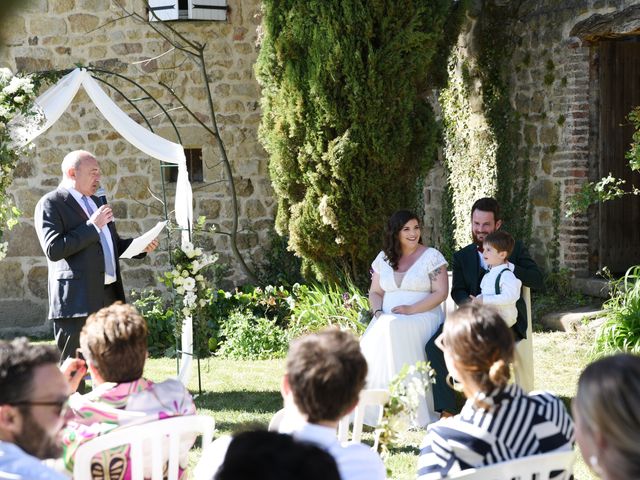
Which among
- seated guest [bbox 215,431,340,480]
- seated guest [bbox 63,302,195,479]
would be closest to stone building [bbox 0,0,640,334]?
seated guest [bbox 63,302,195,479]

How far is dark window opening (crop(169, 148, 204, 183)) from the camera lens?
10.6 m

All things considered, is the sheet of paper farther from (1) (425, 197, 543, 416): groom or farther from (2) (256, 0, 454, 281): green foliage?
(2) (256, 0, 454, 281): green foliage

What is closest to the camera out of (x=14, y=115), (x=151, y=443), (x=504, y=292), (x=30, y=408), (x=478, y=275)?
(x=30, y=408)

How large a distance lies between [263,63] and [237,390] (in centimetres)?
311

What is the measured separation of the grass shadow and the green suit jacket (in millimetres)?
1541

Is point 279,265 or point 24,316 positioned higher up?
point 279,265

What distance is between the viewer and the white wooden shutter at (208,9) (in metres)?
10.2

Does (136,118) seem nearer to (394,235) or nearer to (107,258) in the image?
(107,258)

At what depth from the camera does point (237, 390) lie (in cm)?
733

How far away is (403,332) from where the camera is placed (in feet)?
19.8

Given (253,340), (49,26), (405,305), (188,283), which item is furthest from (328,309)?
(49,26)

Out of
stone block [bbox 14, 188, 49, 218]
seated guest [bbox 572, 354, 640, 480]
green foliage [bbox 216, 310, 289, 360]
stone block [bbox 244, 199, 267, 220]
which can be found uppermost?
stone block [bbox 14, 188, 49, 218]

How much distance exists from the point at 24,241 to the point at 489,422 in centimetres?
838

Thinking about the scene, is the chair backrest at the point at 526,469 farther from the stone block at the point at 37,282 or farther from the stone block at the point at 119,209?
the stone block at the point at 37,282
